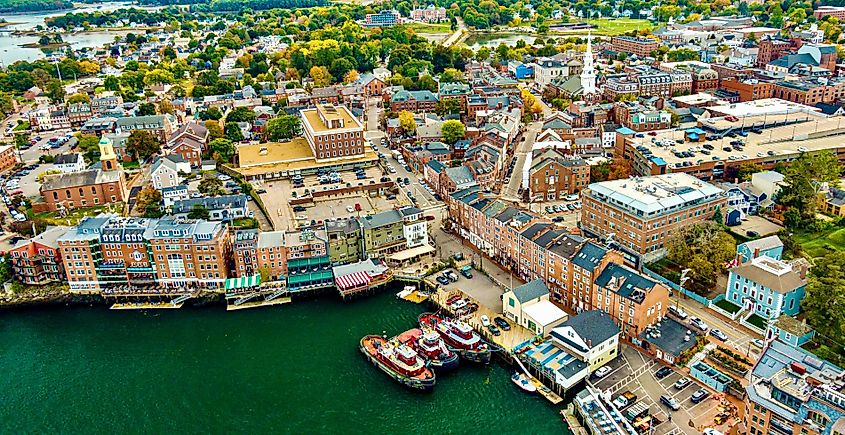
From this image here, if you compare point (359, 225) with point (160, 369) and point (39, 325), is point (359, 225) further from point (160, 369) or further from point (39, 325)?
point (39, 325)

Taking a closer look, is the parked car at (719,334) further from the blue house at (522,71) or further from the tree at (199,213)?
the blue house at (522,71)

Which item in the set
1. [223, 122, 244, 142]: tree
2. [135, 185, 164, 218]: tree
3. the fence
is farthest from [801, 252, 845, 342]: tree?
[223, 122, 244, 142]: tree

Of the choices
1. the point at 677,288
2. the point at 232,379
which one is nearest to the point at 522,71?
the point at 677,288

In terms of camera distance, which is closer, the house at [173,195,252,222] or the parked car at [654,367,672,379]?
the parked car at [654,367,672,379]

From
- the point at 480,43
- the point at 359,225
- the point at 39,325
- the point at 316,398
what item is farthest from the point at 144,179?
the point at 480,43

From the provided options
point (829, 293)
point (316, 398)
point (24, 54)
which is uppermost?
point (24, 54)

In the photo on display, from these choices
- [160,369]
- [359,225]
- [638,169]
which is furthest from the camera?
[638,169]

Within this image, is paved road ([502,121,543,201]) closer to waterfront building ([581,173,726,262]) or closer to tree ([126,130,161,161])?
waterfront building ([581,173,726,262])
